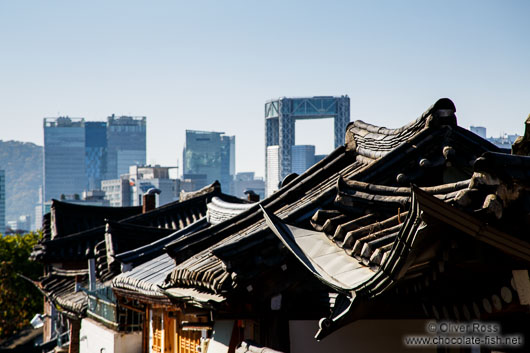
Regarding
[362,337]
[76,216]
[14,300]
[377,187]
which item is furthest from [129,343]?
[14,300]

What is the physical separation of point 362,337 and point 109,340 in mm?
11959

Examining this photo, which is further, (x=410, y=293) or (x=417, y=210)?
(x=410, y=293)

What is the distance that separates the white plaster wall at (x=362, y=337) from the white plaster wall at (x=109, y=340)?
34.0ft

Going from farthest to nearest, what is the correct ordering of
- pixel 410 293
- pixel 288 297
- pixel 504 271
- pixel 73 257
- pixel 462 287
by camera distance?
pixel 73 257 → pixel 288 297 → pixel 410 293 → pixel 462 287 → pixel 504 271

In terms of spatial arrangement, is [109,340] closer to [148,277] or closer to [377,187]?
[148,277]

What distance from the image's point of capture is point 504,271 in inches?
253

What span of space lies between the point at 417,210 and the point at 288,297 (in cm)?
484

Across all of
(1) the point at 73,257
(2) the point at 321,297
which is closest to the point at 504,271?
(2) the point at 321,297

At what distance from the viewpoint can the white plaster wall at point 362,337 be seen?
8922mm

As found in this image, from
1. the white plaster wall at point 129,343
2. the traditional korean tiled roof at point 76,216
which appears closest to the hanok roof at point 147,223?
the traditional korean tiled roof at point 76,216

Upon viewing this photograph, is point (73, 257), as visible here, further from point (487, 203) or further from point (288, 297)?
point (487, 203)

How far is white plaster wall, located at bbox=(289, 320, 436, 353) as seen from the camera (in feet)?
29.3

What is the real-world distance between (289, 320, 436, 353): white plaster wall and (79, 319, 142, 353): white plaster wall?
34.0ft

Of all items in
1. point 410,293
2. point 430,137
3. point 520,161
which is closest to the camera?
point 520,161
